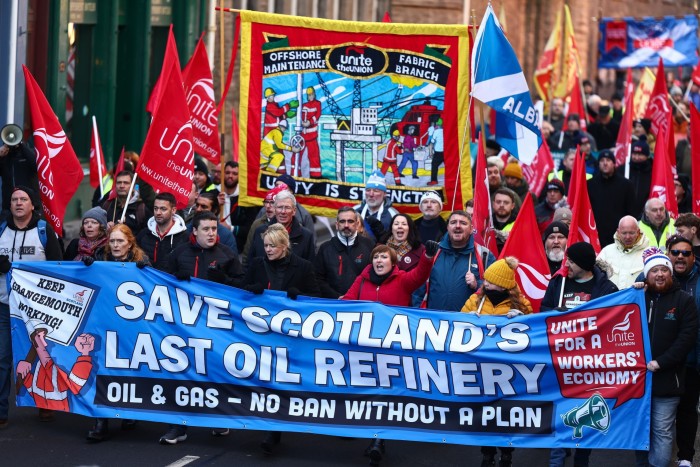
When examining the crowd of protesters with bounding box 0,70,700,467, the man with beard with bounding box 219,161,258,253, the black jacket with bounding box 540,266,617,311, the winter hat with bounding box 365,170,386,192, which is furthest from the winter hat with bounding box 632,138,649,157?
the black jacket with bounding box 540,266,617,311

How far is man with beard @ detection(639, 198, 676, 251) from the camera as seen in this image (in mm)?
12555

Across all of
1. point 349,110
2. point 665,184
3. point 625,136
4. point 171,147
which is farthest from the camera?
point 625,136

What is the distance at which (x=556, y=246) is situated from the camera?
11359 mm

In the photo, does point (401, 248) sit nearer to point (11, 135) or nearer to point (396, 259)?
point (396, 259)

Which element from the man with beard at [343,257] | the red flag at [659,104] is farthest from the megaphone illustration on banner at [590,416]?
the red flag at [659,104]

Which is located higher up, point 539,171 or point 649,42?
point 649,42

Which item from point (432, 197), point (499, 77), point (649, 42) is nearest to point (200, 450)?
point (432, 197)

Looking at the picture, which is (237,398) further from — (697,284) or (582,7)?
(582,7)

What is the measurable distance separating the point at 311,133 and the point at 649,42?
17.8 meters

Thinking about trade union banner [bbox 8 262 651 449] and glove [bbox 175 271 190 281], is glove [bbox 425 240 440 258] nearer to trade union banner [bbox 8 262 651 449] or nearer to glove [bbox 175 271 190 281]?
trade union banner [bbox 8 262 651 449]

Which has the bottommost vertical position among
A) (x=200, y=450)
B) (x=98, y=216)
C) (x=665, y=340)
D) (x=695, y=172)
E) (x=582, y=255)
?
(x=200, y=450)

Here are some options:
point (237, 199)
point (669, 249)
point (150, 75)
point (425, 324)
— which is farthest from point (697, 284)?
point (150, 75)

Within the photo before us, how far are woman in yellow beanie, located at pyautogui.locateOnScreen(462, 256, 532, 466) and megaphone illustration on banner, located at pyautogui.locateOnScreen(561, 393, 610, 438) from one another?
0.46 meters

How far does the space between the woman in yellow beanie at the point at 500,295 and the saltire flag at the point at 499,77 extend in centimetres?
208
